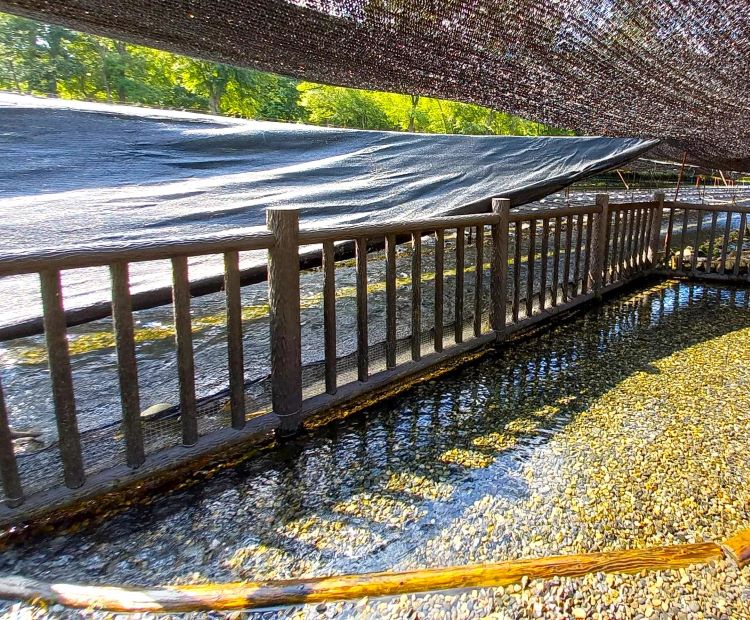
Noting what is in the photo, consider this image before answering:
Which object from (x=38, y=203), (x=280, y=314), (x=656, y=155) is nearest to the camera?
(x=280, y=314)

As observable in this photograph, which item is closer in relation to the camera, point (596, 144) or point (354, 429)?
point (354, 429)

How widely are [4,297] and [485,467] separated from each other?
243 cm

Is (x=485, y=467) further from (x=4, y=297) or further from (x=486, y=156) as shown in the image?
(x=486, y=156)

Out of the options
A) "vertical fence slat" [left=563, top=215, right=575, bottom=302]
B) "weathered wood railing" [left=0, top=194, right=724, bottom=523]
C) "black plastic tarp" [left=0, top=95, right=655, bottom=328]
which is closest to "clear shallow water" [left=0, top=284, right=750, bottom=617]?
"weathered wood railing" [left=0, top=194, right=724, bottom=523]

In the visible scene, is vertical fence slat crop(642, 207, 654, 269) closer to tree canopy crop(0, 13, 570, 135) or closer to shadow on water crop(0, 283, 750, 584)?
shadow on water crop(0, 283, 750, 584)

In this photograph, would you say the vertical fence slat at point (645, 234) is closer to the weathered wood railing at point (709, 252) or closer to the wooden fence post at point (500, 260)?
the weathered wood railing at point (709, 252)

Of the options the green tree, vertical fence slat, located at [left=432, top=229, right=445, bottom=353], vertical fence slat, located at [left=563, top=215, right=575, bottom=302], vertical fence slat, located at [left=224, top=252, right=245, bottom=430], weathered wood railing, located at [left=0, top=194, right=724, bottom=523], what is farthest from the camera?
the green tree

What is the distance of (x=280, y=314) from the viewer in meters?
2.51

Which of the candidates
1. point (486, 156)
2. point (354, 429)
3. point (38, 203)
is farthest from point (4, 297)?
point (486, 156)

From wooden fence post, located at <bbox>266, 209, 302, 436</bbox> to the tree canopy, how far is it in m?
20.7

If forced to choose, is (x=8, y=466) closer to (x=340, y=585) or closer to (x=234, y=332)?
(x=234, y=332)

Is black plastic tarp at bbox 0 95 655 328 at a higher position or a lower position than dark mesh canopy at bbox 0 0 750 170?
lower

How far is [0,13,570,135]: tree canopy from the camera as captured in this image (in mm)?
21828

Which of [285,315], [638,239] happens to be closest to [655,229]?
[638,239]
